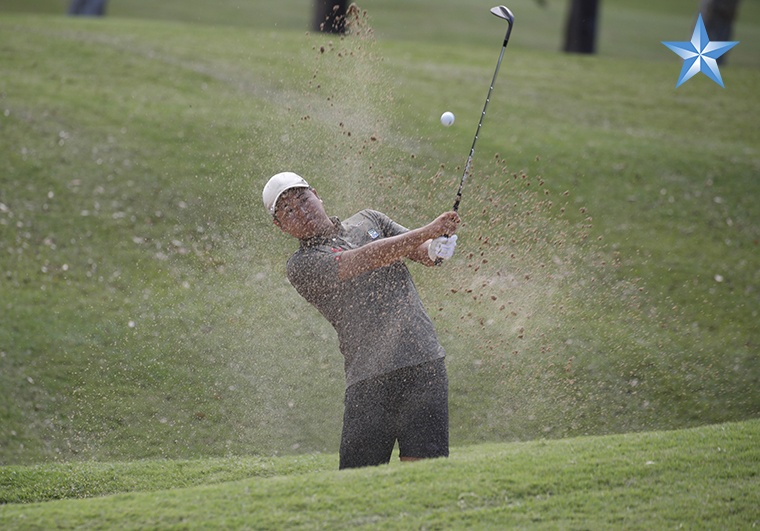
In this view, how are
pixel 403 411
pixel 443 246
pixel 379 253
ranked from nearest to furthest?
pixel 379 253, pixel 403 411, pixel 443 246

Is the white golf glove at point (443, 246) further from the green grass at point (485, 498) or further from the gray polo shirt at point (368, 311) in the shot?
the green grass at point (485, 498)

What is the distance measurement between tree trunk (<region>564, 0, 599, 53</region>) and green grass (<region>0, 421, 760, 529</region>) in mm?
18500

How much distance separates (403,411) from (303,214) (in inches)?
49.5

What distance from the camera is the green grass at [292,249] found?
773 cm

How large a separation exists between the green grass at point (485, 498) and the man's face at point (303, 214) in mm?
1378

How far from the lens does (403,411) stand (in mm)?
5238

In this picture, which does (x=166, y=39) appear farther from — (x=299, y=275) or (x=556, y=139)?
(x=299, y=275)

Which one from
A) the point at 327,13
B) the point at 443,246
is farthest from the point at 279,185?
the point at 327,13

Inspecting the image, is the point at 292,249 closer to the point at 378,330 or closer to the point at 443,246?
the point at 443,246

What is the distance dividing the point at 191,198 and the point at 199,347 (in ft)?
10.2

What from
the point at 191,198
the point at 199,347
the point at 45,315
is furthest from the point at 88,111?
the point at 199,347

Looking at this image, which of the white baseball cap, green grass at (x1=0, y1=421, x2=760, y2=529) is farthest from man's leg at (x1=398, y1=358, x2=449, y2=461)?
the white baseball cap

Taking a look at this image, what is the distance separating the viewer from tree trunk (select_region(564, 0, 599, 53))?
900 inches

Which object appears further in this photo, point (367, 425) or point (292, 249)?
point (292, 249)
